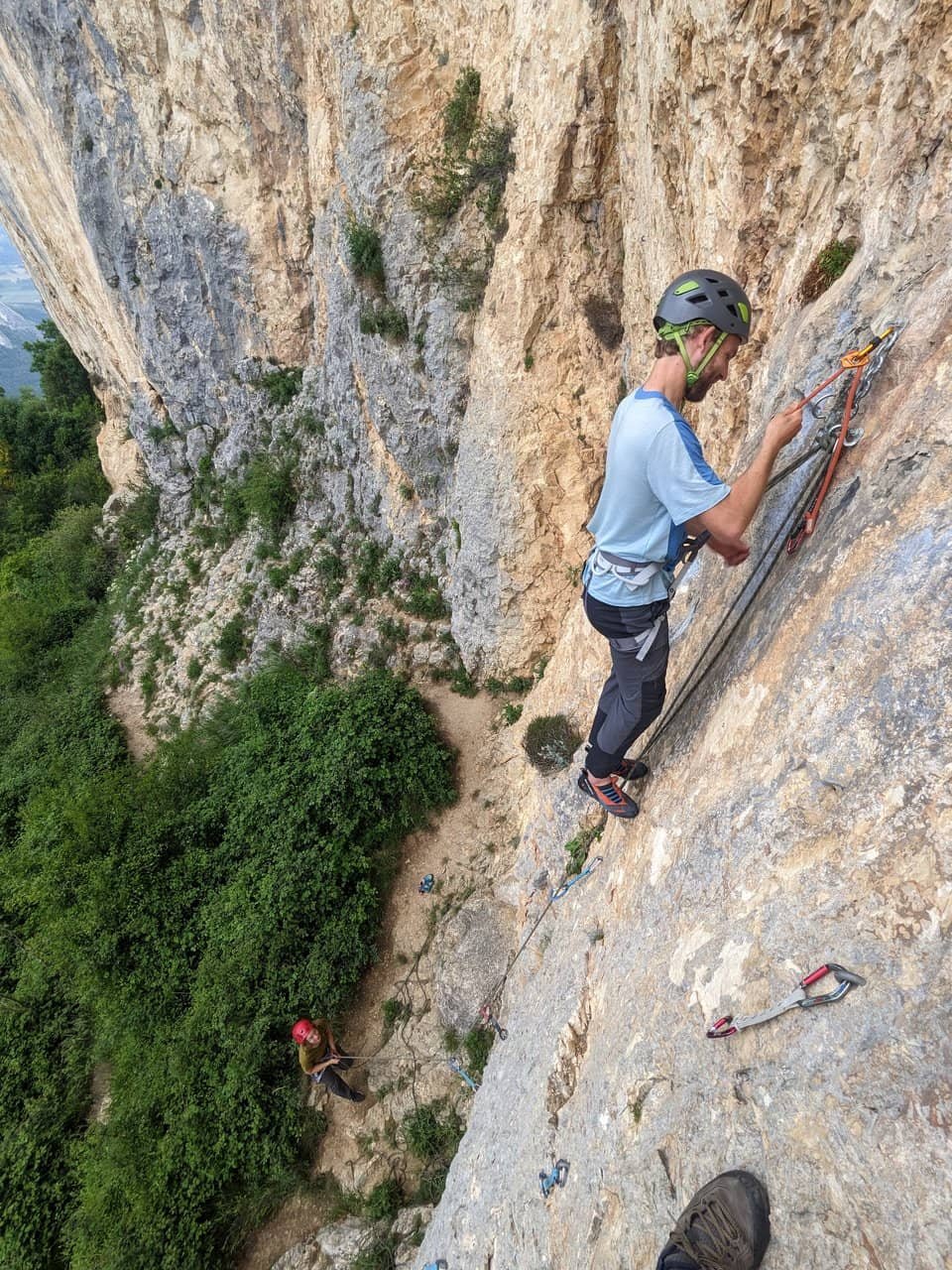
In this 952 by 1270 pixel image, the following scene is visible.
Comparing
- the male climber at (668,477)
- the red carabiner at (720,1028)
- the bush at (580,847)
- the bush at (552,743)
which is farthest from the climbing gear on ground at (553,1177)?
the bush at (552,743)

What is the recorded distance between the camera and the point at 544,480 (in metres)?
8.71

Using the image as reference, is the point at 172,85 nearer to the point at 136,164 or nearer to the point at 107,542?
the point at 136,164

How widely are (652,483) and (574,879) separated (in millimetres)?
4164

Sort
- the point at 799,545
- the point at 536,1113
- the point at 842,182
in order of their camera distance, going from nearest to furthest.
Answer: the point at 799,545 → the point at 842,182 → the point at 536,1113

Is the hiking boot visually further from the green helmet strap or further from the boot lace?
the green helmet strap

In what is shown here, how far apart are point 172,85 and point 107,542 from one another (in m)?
13.1

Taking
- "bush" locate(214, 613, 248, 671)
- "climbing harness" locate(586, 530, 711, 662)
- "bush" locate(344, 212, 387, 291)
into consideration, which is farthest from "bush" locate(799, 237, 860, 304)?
"bush" locate(214, 613, 248, 671)

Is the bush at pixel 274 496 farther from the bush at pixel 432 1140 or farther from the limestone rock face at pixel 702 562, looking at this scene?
the bush at pixel 432 1140

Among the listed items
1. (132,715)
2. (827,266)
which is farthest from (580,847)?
(132,715)

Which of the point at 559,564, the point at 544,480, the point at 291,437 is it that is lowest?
the point at 291,437

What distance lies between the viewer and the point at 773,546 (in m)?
3.15

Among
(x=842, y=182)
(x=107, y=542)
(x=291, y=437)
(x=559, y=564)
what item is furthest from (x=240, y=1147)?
(x=107, y=542)

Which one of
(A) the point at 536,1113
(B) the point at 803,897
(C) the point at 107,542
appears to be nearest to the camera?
(B) the point at 803,897

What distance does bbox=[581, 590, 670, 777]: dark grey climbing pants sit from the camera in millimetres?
3582
